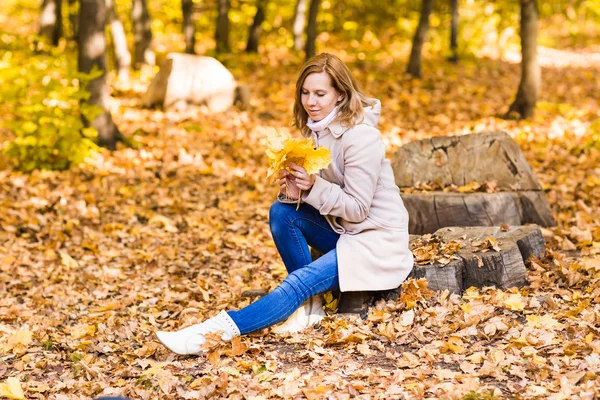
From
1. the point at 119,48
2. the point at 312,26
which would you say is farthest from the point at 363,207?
the point at 119,48

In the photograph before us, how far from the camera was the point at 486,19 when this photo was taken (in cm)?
1683

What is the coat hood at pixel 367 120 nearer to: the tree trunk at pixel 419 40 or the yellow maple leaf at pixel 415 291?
the yellow maple leaf at pixel 415 291

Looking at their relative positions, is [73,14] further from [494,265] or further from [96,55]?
[494,265]

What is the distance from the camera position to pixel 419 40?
42.1ft

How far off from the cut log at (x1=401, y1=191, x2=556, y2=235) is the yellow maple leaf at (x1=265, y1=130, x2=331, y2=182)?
71.7 inches

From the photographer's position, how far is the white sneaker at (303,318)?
13.1 feet

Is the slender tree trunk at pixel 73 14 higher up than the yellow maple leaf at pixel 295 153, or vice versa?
the slender tree trunk at pixel 73 14

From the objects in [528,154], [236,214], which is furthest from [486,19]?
[236,214]

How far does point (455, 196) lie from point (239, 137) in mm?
4640

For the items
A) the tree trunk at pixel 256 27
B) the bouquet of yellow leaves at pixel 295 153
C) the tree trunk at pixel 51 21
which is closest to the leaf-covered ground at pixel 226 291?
the bouquet of yellow leaves at pixel 295 153

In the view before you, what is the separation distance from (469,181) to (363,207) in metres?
2.18

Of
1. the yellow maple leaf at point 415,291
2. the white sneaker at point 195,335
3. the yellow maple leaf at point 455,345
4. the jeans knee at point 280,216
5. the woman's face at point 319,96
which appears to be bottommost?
the yellow maple leaf at point 455,345

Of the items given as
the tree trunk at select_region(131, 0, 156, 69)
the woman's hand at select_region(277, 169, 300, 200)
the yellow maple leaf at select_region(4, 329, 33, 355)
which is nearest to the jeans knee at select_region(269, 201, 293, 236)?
the woman's hand at select_region(277, 169, 300, 200)

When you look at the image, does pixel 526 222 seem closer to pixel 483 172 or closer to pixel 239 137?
pixel 483 172
